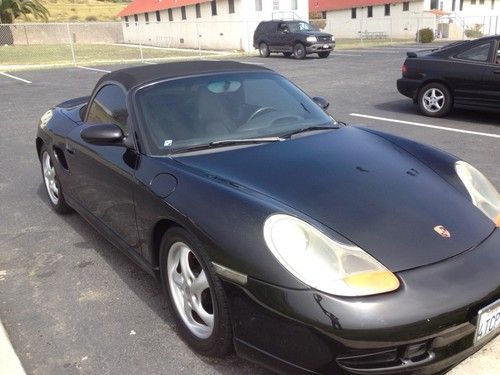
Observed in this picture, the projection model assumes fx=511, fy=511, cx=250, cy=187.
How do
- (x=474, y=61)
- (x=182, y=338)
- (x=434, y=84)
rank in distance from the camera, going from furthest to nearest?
(x=434, y=84), (x=474, y=61), (x=182, y=338)

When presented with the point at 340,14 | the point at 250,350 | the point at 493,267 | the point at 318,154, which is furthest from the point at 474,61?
the point at 340,14

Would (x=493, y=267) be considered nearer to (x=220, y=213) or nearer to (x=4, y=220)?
(x=220, y=213)

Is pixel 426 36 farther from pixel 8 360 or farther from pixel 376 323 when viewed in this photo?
pixel 8 360

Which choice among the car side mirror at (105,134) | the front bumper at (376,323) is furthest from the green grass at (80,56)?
the front bumper at (376,323)

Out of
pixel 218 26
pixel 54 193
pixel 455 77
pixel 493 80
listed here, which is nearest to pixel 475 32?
pixel 218 26

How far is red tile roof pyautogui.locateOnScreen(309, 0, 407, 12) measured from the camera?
152 feet

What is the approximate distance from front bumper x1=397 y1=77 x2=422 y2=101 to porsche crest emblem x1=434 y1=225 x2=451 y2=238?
7081 mm

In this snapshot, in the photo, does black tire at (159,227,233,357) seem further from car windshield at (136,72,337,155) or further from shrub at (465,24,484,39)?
shrub at (465,24,484,39)

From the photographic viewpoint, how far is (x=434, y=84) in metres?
8.73

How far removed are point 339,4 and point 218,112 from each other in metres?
51.3

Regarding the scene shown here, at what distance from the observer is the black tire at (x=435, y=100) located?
338 inches

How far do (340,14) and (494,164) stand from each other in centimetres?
4816

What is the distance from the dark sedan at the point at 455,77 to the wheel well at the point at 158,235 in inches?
267

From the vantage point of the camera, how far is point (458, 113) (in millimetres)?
9039
